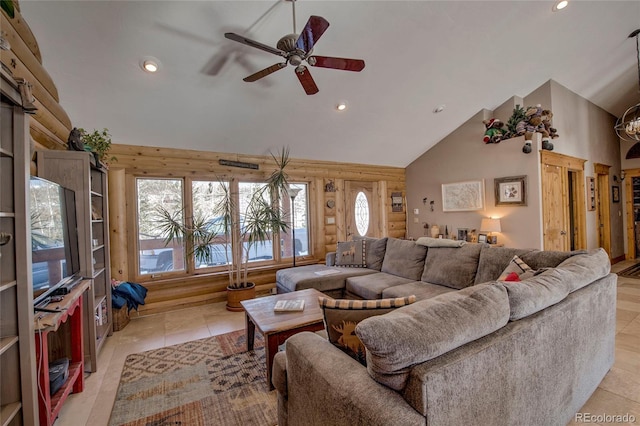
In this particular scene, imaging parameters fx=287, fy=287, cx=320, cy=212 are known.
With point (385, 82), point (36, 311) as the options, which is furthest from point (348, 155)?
point (36, 311)

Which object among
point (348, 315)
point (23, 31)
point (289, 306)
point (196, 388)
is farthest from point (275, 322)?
point (23, 31)

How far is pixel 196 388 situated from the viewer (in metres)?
2.21

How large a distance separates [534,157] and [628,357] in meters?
3.20

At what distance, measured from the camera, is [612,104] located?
20.3 ft

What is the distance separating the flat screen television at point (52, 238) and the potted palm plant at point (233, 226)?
5.29 feet

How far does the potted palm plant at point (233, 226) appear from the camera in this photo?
3994 mm

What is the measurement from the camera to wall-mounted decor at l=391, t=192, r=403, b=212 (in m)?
6.50

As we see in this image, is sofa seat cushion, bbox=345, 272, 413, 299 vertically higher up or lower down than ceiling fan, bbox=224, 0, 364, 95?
lower down

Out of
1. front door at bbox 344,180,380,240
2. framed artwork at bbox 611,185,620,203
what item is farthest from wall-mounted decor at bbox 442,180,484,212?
framed artwork at bbox 611,185,620,203

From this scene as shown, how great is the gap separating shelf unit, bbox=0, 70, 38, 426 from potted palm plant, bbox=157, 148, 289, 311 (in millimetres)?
2455

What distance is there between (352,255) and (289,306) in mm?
1914

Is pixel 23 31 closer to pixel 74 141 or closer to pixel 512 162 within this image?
pixel 74 141

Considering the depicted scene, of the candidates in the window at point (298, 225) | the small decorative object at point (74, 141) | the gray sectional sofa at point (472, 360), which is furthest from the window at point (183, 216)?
the gray sectional sofa at point (472, 360)

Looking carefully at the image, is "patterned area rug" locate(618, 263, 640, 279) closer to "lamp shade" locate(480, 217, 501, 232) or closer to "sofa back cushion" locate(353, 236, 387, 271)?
"lamp shade" locate(480, 217, 501, 232)
